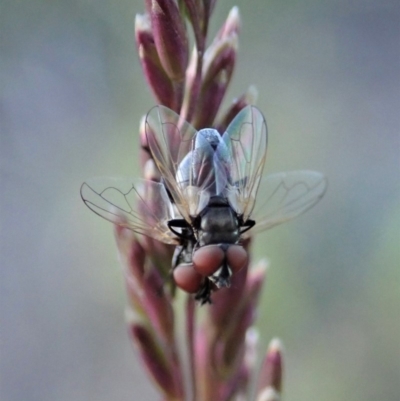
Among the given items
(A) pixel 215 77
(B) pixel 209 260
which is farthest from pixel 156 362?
(A) pixel 215 77

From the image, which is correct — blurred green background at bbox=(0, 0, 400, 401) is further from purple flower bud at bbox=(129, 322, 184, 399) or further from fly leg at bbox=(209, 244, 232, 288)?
fly leg at bbox=(209, 244, 232, 288)

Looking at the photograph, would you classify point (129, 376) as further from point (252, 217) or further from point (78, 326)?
point (252, 217)

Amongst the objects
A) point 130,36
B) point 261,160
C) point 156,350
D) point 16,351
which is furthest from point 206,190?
point 130,36

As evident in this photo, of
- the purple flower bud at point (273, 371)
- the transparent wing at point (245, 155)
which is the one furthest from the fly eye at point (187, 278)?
the purple flower bud at point (273, 371)

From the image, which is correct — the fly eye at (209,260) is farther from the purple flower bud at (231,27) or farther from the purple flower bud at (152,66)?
the purple flower bud at (231,27)

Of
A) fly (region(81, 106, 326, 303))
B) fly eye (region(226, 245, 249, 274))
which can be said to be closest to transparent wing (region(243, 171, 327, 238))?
fly (region(81, 106, 326, 303))

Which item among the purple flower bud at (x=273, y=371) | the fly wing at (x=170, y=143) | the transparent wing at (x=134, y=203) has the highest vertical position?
the fly wing at (x=170, y=143)

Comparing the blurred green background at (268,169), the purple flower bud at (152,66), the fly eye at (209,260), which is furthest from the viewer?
the blurred green background at (268,169)
